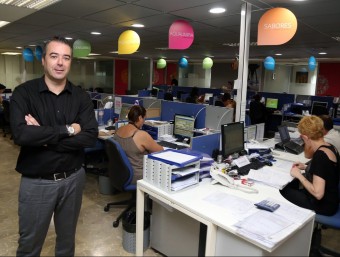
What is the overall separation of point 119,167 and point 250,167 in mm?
1243

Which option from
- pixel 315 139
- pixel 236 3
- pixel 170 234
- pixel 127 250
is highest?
pixel 236 3

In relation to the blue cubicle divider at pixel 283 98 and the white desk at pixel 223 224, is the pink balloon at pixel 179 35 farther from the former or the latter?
the blue cubicle divider at pixel 283 98

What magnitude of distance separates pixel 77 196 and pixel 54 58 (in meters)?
0.86

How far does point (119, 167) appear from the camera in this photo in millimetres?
2707

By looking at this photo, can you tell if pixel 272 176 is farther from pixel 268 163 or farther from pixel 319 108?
pixel 319 108

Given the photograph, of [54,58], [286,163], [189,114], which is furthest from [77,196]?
[189,114]

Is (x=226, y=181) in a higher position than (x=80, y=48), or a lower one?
lower

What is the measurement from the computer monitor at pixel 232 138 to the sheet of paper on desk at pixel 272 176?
36 cm

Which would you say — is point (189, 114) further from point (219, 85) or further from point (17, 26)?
point (219, 85)

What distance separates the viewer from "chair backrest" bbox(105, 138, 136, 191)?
2.64 m

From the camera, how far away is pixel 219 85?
14.0 m

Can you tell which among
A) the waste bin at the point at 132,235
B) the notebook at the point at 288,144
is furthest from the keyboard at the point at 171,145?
the notebook at the point at 288,144

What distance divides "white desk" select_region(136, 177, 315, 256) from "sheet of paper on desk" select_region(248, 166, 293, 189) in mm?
89

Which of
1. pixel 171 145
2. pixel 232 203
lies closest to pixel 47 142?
pixel 232 203
